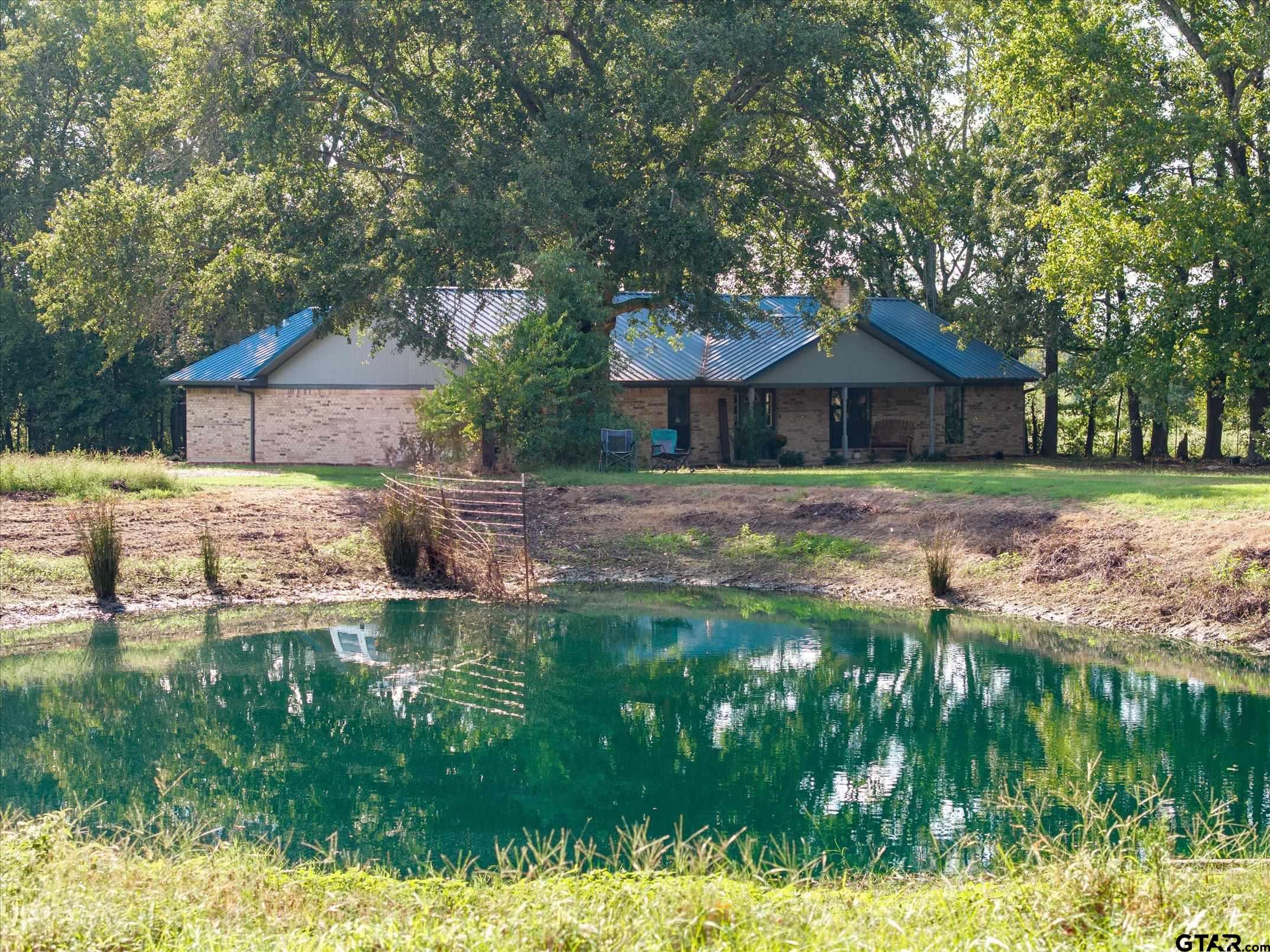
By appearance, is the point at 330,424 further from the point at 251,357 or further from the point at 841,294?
the point at 841,294

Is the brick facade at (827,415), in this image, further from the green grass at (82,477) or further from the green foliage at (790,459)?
the green grass at (82,477)

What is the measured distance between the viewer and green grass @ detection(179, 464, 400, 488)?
2514 cm

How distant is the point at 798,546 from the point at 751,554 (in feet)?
2.19

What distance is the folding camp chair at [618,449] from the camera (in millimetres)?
26047

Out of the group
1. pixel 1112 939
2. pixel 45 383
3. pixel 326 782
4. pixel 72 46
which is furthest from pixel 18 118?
pixel 1112 939

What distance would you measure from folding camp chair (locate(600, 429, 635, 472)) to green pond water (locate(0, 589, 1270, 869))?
32.8ft

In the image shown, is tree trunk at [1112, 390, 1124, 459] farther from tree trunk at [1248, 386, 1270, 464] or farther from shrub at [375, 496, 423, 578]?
shrub at [375, 496, 423, 578]

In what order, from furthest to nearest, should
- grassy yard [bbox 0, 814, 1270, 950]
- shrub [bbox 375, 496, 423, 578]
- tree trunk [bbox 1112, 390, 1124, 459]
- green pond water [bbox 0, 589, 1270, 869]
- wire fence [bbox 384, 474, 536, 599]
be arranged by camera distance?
1. tree trunk [bbox 1112, 390, 1124, 459]
2. shrub [bbox 375, 496, 423, 578]
3. wire fence [bbox 384, 474, 536, 599]
4. green pond water [bbox 0, 589, 1270, 869]
5. grassy yard [bbox 0, 814, 1270, 950]

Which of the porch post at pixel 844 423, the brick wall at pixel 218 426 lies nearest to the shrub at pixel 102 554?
the brick wall at pixel 218 426

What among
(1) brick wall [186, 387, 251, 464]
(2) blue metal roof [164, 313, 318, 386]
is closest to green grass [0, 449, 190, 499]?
(2) blue metal roof [164, 313, 318, 386]

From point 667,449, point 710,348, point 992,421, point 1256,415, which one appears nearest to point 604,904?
point 667,449

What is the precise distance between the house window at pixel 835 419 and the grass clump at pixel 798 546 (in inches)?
631

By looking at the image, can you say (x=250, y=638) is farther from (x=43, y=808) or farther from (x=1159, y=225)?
(x=1159, y=225)

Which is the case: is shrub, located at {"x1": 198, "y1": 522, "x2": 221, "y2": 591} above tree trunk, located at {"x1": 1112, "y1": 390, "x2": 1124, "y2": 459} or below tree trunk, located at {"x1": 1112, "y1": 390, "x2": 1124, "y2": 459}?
below
